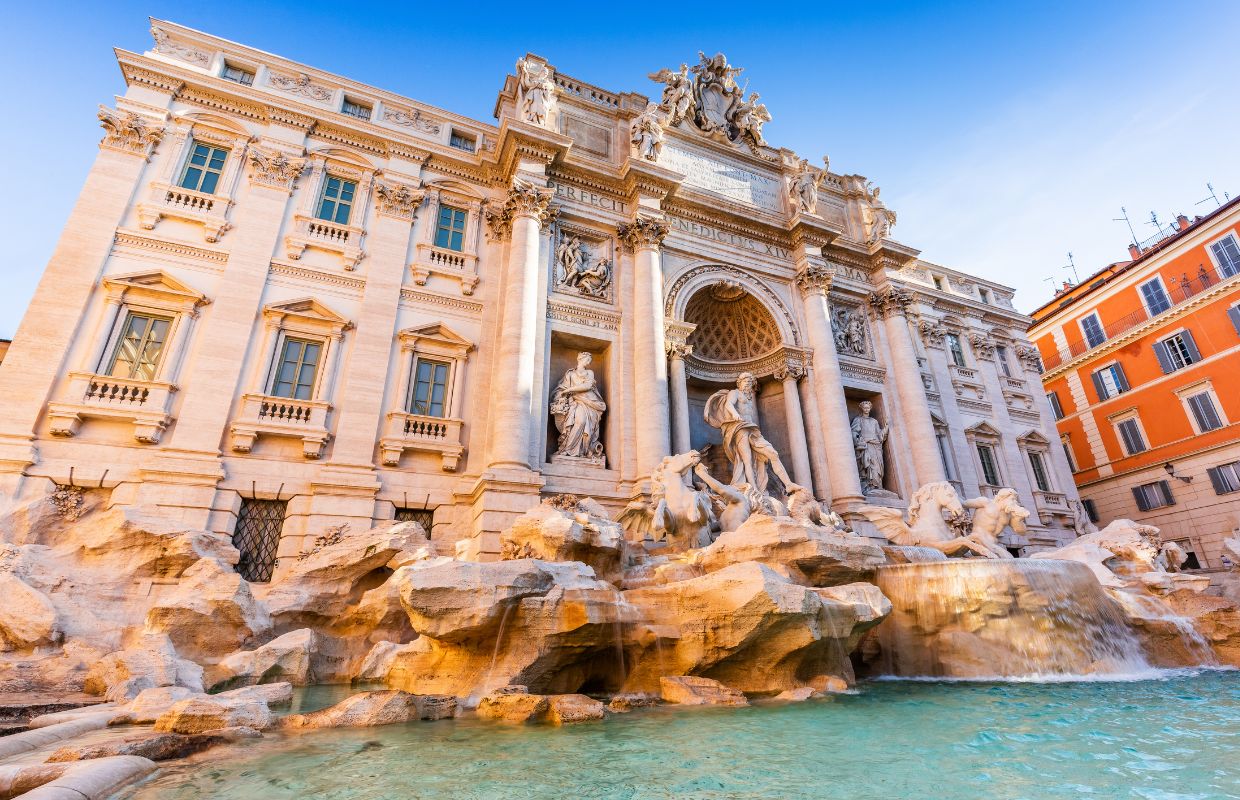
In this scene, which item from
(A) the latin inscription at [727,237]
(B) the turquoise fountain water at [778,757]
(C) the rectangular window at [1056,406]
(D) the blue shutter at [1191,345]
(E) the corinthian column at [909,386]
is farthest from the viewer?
(C) the rectangular window at [1056,406]

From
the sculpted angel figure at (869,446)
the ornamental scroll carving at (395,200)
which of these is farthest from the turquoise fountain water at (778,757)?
the ornamental scroll carving at (395,200)

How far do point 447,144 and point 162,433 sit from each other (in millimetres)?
9447

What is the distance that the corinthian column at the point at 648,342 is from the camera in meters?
12.6

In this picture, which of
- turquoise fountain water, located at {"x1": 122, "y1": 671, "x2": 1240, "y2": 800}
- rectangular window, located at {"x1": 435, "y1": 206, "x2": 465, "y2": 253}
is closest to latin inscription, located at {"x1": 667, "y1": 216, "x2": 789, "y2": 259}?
rectangular window, located at {"x1": 435, "y1": 206, "x2": 465, "y2": 253}

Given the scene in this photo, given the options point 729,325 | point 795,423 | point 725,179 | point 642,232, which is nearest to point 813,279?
point 729,325

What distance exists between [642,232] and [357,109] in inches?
317

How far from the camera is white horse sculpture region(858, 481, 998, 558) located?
33.4 ft

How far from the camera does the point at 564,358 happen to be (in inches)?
558

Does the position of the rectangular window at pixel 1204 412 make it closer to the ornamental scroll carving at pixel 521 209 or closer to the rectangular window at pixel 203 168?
the ornamental scroll carving at pixel 521 209

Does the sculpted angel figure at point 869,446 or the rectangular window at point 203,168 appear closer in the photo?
the rectangular window at point 203,168

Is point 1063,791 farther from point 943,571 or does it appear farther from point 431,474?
point 431,474

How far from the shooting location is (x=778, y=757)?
3.57 m

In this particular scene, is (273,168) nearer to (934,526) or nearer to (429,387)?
(429,387)

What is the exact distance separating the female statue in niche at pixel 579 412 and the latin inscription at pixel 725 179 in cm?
731
